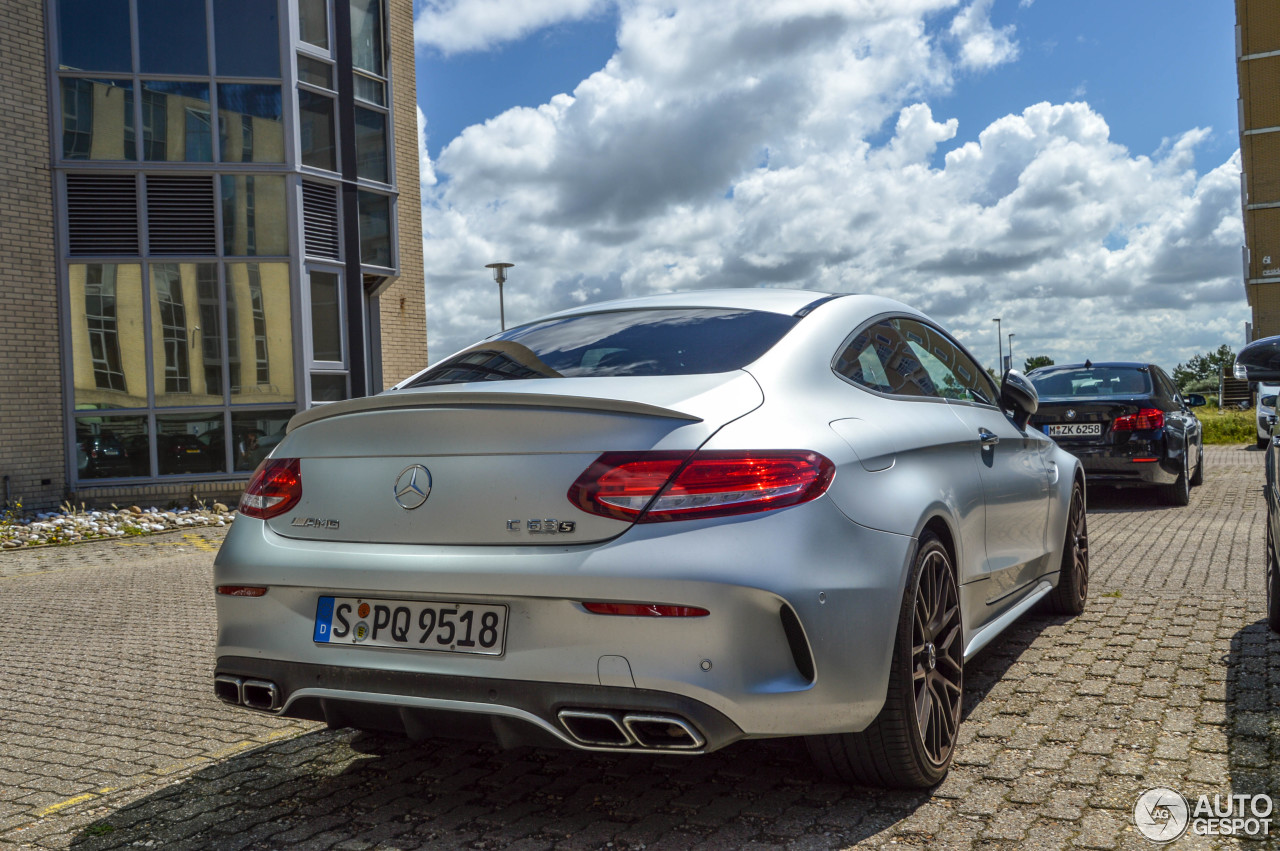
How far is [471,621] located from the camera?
9.00ft

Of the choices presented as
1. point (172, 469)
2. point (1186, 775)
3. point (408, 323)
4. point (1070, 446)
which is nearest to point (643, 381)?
point (1186, 775)

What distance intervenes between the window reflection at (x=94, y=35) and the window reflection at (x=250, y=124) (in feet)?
4.06

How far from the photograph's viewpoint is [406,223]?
19578mm

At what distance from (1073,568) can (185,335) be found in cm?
1191

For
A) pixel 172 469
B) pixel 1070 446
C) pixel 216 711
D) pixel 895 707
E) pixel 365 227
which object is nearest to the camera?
pixel 895 707

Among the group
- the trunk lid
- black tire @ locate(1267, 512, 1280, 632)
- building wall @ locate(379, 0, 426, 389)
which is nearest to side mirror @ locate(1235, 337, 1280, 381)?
black tire @ locate(1267, 512, 1280, 632)

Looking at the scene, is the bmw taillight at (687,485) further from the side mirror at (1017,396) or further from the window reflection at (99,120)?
the window reflection at (99,120)

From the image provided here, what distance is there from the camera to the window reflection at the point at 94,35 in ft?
45.3

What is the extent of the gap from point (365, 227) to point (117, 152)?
3.49 metres

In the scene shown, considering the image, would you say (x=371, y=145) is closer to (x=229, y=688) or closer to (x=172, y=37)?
(x=172, y=37)

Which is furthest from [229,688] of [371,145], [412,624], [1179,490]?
[371,145]

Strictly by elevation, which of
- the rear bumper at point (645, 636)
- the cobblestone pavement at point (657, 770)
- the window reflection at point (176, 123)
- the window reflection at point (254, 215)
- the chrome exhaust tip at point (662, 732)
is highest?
the window reflection at point (176, 123)

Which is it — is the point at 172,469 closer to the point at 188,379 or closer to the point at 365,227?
the point at 188,379

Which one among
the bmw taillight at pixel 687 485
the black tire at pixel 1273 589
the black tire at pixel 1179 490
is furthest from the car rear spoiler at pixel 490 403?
the black tire at pixel 1179 490
